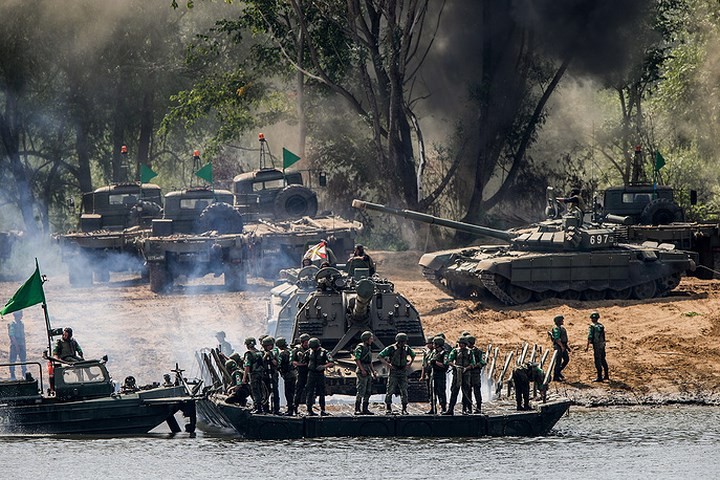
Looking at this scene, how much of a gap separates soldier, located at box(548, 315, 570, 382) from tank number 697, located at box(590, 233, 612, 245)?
6793 millimetres

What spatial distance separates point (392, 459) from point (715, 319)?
36.5 feet

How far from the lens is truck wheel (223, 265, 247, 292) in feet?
116

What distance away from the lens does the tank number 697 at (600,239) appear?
104 feet

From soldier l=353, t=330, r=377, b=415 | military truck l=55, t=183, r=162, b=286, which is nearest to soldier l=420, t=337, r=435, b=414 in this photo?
soldier l=353, t=330, r=377, b=415

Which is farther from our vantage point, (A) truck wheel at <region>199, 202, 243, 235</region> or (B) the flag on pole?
(A) truck wheel at <region>199, 202, 243, 235</region>

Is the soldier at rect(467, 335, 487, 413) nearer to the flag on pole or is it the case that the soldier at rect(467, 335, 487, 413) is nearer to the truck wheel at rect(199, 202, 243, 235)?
the flag on pole

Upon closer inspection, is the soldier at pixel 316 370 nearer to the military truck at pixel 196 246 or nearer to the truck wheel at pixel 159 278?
the military truck at pixel 196 246

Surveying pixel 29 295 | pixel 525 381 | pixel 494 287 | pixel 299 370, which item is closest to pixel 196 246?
pixel 494 287

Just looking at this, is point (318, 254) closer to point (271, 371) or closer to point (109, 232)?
point (271, 371)

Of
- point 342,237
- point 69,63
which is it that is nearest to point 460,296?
point 342,237

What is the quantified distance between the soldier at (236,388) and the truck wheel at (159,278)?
14.4m

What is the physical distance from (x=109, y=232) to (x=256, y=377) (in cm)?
1817

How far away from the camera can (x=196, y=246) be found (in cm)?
3491

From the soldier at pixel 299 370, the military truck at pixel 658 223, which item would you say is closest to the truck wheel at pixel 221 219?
the military truck at pixel 658 223
